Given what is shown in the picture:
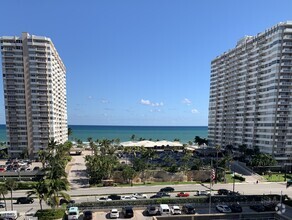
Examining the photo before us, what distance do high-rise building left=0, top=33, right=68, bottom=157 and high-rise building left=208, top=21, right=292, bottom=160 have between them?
96394 mm

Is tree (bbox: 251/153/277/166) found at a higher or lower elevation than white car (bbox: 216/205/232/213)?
higher

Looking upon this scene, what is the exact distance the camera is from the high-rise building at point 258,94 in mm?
99312

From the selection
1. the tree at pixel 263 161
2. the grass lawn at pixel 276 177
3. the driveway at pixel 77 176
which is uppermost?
the tree at pixel 263 161

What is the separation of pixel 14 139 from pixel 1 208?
6862 centimetres

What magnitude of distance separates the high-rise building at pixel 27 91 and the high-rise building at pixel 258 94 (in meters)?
96.4

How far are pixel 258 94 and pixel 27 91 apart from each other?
109363mm

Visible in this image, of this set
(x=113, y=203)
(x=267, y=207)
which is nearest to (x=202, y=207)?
(x=267, y=207)

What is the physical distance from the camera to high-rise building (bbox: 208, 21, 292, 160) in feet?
326

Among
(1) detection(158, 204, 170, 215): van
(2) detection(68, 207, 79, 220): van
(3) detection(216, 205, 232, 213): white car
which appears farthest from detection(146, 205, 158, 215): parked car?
(2) detection(68, 207, 79, 220): van

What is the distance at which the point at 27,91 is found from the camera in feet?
362

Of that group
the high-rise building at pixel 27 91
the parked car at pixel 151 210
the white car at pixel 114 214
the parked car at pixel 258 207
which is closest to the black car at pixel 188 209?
the parked car at pixel 151 210

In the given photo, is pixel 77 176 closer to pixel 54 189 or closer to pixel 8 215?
pixel 8 215

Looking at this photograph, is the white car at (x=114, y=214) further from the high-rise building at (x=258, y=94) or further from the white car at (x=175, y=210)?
the high-rise building at (x=258, y=94)

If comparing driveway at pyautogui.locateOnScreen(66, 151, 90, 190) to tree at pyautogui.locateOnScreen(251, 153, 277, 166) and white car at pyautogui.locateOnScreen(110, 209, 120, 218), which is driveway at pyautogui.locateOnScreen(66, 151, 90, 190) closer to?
white car at pyautogui.locateOnScreen(110, 209, 120, 218)
